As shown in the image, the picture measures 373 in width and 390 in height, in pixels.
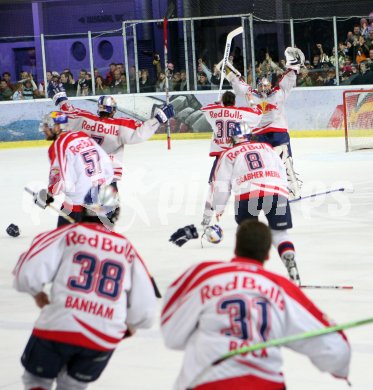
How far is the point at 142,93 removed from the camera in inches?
726

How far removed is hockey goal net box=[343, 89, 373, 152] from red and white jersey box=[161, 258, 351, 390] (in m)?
12.5

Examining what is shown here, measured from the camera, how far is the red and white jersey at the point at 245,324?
3141mm

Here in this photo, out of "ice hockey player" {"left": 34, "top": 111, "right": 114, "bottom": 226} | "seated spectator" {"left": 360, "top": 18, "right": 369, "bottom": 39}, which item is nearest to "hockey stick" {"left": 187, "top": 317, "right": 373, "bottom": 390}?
"ice hockey player" {"left": 34, "top": 111, "right": 114, "bottom": 226}

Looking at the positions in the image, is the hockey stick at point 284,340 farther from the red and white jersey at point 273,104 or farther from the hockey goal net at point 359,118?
the hockey goal net at point 359,118

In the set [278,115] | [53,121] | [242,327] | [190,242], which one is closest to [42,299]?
[242,327]

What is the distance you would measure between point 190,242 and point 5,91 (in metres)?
10.5

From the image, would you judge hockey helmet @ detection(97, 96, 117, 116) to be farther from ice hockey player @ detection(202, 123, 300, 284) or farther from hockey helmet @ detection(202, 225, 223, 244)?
ice hockey player @ detection(202, 123, 300, 284)

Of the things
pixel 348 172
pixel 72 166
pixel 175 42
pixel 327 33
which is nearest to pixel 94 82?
pixel 175 42

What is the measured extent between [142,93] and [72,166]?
11.6 meters

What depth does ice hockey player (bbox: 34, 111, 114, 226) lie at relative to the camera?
6.96m

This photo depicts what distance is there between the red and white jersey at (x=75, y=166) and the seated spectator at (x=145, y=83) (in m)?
11.5

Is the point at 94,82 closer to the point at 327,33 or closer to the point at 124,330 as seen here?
Answer: the point at 327,33

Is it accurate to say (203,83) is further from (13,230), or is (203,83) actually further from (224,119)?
(13,230)

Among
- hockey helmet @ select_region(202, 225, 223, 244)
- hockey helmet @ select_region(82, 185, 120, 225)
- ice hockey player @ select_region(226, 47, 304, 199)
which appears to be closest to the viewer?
hockey helmet @ select_region(82, 185, 120, 225)
